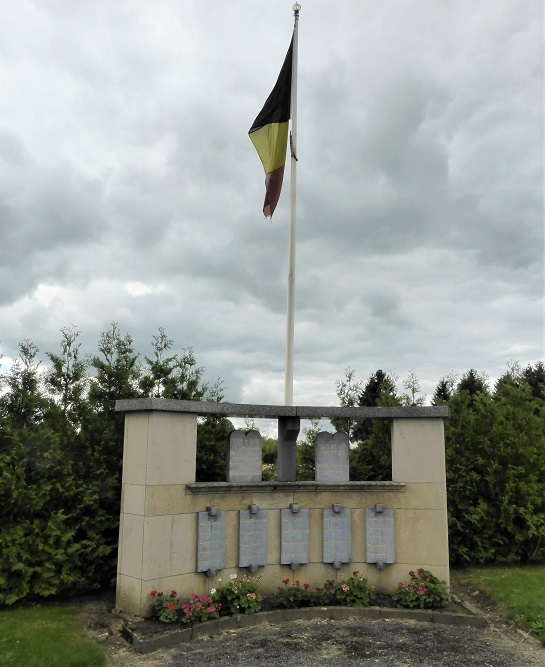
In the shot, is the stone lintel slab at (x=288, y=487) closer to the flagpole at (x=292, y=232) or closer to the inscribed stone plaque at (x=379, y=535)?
the inscribed stone plaque at (x=379, y=535)

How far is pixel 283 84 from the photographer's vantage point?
11453 mm

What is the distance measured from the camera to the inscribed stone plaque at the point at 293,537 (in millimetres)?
9328

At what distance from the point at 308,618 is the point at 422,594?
1849mm

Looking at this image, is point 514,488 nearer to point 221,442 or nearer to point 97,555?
point 221,442

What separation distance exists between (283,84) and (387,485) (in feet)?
25.7

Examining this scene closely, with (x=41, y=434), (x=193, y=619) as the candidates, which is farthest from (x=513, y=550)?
(x=41, y=434)

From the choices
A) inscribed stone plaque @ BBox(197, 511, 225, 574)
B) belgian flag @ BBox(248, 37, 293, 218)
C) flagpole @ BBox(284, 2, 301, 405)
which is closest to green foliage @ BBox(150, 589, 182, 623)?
inscribed stone plaque @ BBox(197, 511, 225, 574)

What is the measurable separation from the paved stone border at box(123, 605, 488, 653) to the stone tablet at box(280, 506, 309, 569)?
813 mm

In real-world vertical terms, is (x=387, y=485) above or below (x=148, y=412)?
below

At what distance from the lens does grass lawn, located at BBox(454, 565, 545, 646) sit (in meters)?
8.69

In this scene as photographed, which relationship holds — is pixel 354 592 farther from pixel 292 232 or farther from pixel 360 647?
pixel 292 232

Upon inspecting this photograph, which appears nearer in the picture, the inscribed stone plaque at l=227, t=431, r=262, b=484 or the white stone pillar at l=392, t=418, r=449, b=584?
the inscribed stone plaque at l=227, t=431, r=262, b=484

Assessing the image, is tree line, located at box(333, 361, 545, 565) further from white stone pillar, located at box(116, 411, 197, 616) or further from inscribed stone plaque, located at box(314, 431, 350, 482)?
white stone pillar, located at box(116, 411, 197, 616)

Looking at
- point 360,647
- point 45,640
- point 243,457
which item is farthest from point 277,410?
point 45,640
